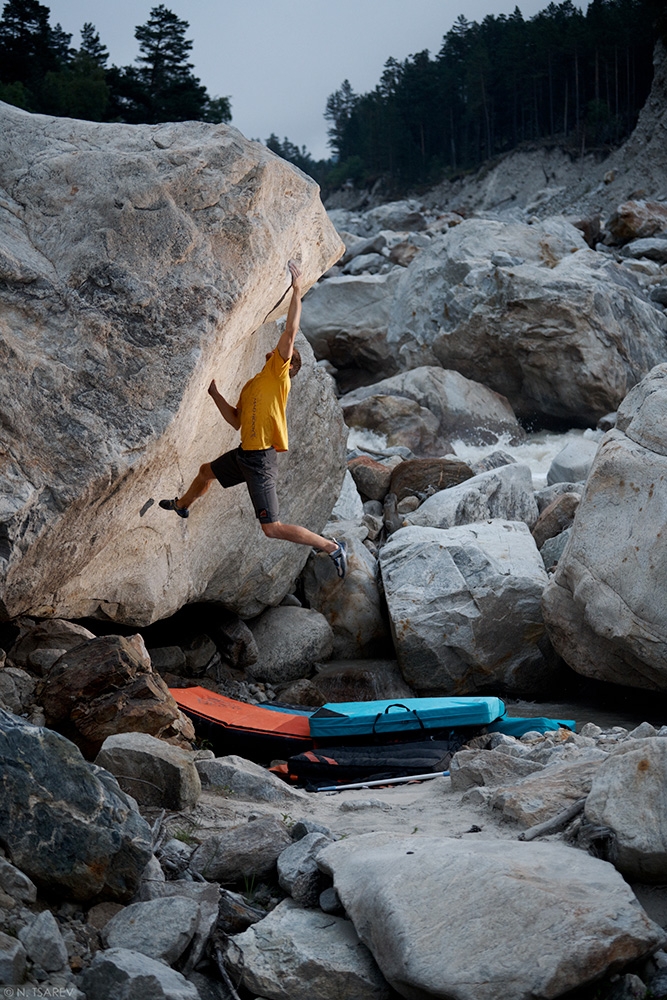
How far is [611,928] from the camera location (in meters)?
3.35

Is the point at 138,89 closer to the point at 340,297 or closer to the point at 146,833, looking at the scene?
the point at 340,297

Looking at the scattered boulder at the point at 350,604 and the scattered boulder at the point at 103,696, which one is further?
the scattered boulder at the point at 350,604

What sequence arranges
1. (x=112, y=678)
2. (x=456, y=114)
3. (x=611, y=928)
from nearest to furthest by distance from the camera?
(x=611, y=928)
(x=112, y=678)
(x=456, y=114)

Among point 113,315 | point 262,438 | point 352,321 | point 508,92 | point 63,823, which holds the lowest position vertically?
point 63,823

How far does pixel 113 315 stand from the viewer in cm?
623

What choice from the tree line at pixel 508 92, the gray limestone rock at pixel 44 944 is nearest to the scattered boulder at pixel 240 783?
the gray limestone rock at pixel 44 944

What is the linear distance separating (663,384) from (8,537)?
6.55 m

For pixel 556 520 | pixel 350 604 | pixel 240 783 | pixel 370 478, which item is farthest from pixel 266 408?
pixel 370 478

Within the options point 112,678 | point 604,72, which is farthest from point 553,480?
point 604,72

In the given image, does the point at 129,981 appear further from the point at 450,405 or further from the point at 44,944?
the point at 450,405

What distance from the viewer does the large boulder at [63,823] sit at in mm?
3887

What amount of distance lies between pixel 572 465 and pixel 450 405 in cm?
446

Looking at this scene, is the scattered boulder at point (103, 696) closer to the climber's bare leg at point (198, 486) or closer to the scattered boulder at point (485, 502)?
the climber's bare leg at point (198, 486)

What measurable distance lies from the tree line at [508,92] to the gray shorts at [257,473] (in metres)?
50.8
